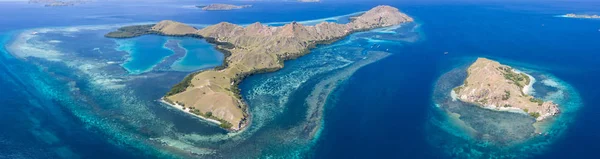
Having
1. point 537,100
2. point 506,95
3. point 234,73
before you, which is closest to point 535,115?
point 537,100

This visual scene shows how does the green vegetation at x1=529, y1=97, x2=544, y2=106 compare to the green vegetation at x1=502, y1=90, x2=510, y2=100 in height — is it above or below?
below

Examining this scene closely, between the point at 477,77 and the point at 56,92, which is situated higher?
the point at 477,77

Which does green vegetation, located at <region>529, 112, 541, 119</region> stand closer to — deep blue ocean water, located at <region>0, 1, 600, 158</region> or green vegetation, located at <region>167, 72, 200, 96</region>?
deep blue ocean water, located at <region>0, 1, 600, 158</region>

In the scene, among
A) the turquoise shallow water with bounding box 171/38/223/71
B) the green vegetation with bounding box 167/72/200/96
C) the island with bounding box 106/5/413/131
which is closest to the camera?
the island with bounding box 106/5/413/131

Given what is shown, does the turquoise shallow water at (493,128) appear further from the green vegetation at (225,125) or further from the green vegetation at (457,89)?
the green vegetation at (225,125)

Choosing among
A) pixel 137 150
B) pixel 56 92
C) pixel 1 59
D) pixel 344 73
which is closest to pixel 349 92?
pixel 344 73

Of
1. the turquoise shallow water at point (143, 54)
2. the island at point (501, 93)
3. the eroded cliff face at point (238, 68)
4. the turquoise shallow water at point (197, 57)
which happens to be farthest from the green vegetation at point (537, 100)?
the turquoise shallow water at point (143, 54)

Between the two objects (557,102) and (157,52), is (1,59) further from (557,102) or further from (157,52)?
(557,102)

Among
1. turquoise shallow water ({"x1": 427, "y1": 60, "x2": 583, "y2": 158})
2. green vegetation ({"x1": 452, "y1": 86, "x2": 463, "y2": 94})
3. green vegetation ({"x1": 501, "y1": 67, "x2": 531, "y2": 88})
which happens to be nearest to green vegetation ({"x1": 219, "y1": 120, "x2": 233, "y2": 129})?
turquoise shallow water ({"x1": 427, "y1": 60, "x2": 583, "y2": 158})
